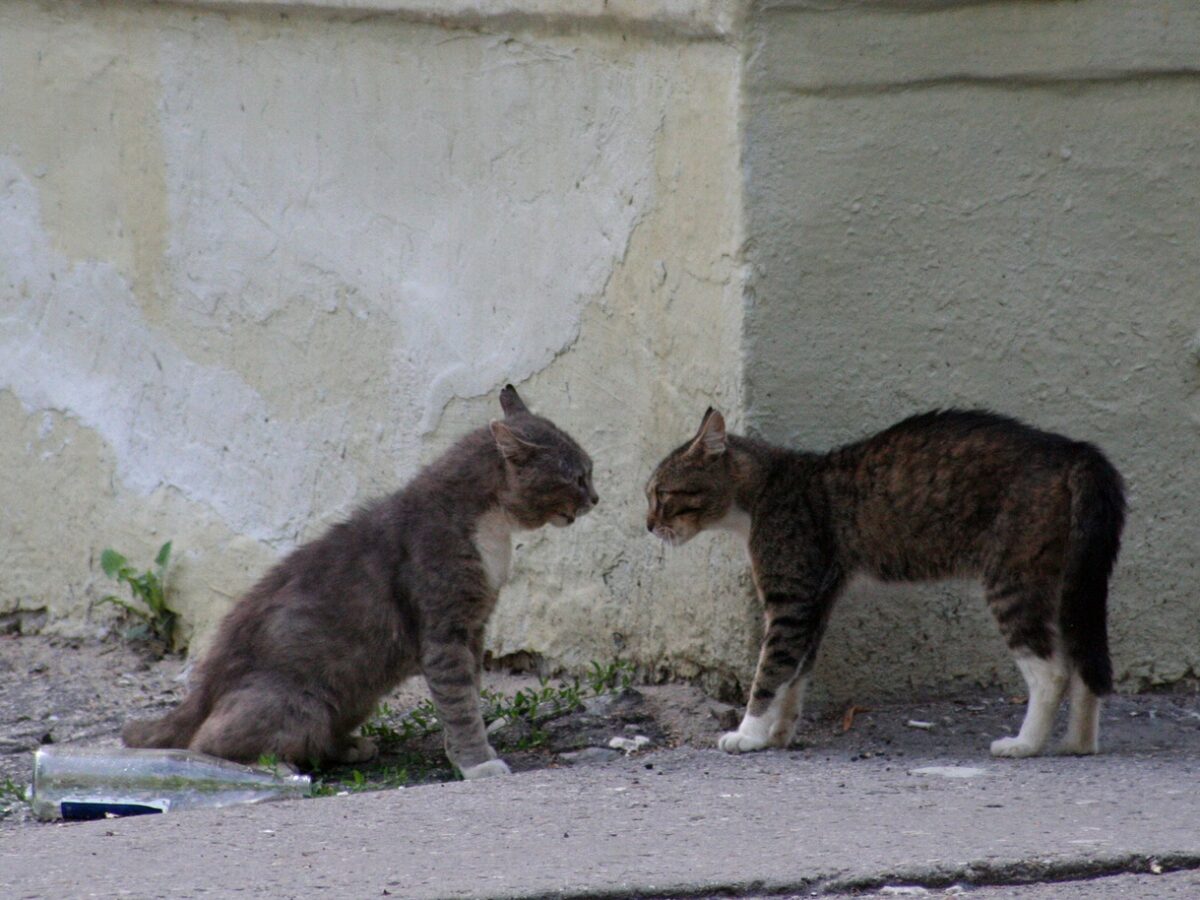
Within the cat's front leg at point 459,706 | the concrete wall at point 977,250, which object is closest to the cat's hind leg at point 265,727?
the cat's front leg at point 459,706

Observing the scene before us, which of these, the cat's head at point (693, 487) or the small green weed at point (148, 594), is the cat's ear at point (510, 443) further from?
the small green weed at point (148, 594)

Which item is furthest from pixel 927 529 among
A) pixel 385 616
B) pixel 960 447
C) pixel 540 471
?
pixel 385 616

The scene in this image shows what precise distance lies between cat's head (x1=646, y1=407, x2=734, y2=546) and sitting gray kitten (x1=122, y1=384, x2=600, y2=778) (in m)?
0.25

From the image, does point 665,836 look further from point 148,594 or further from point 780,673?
point 148,594

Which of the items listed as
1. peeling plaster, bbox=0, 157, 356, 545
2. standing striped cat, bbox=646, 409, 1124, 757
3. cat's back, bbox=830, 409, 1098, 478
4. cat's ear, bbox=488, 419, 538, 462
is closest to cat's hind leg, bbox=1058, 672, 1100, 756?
standing striped cat, bbox=646, 409, 1124, 757

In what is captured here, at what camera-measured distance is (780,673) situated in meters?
6.04

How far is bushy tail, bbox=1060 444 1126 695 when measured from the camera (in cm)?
578

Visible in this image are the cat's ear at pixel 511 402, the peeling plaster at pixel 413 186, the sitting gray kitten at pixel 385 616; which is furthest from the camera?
the peeling plaster at pixel 413 186

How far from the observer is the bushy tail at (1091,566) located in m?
5.78

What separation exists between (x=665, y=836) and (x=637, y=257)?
2254 millimetres

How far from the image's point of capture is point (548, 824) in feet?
16.7

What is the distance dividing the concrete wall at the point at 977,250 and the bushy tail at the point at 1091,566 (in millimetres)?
630

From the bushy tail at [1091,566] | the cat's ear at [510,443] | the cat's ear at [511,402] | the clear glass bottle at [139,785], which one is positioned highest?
the cat's ear at [511,402]

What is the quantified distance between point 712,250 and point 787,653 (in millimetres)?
1323
